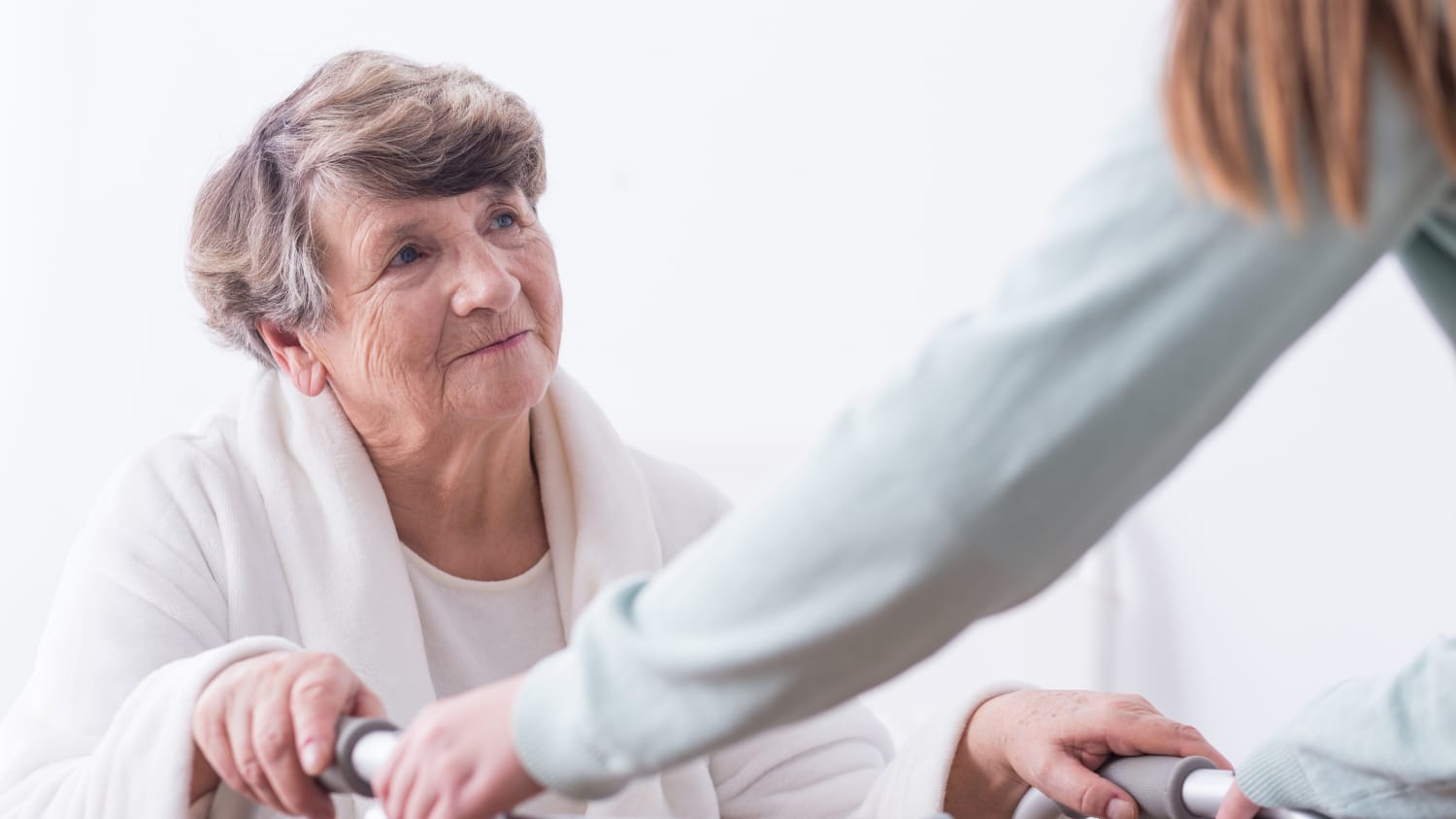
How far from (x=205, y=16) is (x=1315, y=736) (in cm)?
252

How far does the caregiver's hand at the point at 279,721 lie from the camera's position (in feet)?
3.14

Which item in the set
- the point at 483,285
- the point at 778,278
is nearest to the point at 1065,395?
the point at 483,285

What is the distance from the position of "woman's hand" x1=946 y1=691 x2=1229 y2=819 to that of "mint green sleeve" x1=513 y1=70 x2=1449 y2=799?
515mm

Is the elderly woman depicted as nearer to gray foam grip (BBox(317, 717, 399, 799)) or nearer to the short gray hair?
the short gray hair

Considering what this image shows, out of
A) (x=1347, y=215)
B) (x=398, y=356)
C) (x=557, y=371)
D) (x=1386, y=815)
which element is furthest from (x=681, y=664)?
(x=557, y=371)

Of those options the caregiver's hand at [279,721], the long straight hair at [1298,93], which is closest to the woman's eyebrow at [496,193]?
the caregiver's hand at [279,721]

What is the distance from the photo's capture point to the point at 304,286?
4.89 ft

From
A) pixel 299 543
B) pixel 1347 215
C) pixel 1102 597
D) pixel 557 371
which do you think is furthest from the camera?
pixel 1102 597

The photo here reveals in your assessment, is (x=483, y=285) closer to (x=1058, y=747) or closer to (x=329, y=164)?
(x=329, y=164)

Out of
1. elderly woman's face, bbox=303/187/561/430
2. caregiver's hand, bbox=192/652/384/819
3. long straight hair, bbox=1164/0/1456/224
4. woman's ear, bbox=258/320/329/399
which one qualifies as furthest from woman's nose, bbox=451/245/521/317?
long straight hair, bbox=1164/0/1456/224

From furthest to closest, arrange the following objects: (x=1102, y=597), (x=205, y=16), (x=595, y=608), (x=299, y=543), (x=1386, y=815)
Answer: (x=205, y=16) → (x=1102, y=597) → (x=299, y=543) → (x=1386, y=815) → (x=595, y=608)

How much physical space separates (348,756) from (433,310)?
632 mm

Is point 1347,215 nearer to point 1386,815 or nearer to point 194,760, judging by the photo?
point 1386,815

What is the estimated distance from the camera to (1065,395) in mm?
645
